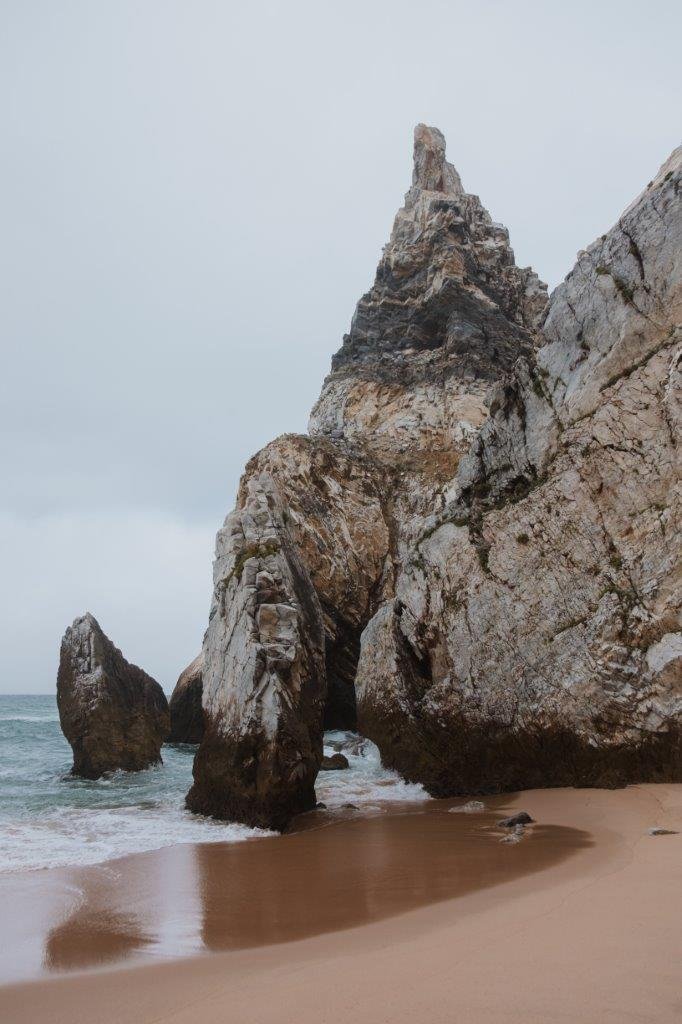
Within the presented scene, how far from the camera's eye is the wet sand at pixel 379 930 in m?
3.59

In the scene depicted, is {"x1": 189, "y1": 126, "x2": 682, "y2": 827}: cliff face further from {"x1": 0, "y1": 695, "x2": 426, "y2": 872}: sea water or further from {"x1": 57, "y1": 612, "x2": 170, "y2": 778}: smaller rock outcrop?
{"x1": 57, "y1": 612, "x2": 170, "y2": 778}: smaller rock outcrop

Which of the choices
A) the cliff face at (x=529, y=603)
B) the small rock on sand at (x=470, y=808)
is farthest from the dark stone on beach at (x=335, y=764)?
the small rock on sand at (x=470, y=808)

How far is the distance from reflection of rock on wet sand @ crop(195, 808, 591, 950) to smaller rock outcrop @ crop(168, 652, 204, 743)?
73.5 ft

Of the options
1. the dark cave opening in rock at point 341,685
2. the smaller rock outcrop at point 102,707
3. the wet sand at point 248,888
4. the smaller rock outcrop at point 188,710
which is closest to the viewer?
the wet sand at point 248,888

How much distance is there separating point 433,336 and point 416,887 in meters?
32.5

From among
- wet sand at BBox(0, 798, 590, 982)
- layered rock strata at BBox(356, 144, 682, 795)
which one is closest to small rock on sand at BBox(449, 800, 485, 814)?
wet sand at BBox(0, 798, 590, 982)

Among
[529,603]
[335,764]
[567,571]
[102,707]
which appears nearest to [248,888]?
[529,603]

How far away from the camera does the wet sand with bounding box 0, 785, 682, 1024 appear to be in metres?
3.59

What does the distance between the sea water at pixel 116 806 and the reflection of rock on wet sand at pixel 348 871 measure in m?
1.47

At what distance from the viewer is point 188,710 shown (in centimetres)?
3166

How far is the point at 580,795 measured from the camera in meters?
10.4

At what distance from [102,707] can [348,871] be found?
44.7 feet

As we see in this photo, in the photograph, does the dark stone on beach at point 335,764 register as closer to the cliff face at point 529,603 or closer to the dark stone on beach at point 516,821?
the cliff face at point 529,603

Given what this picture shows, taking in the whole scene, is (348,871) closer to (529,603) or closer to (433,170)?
(529,603)
